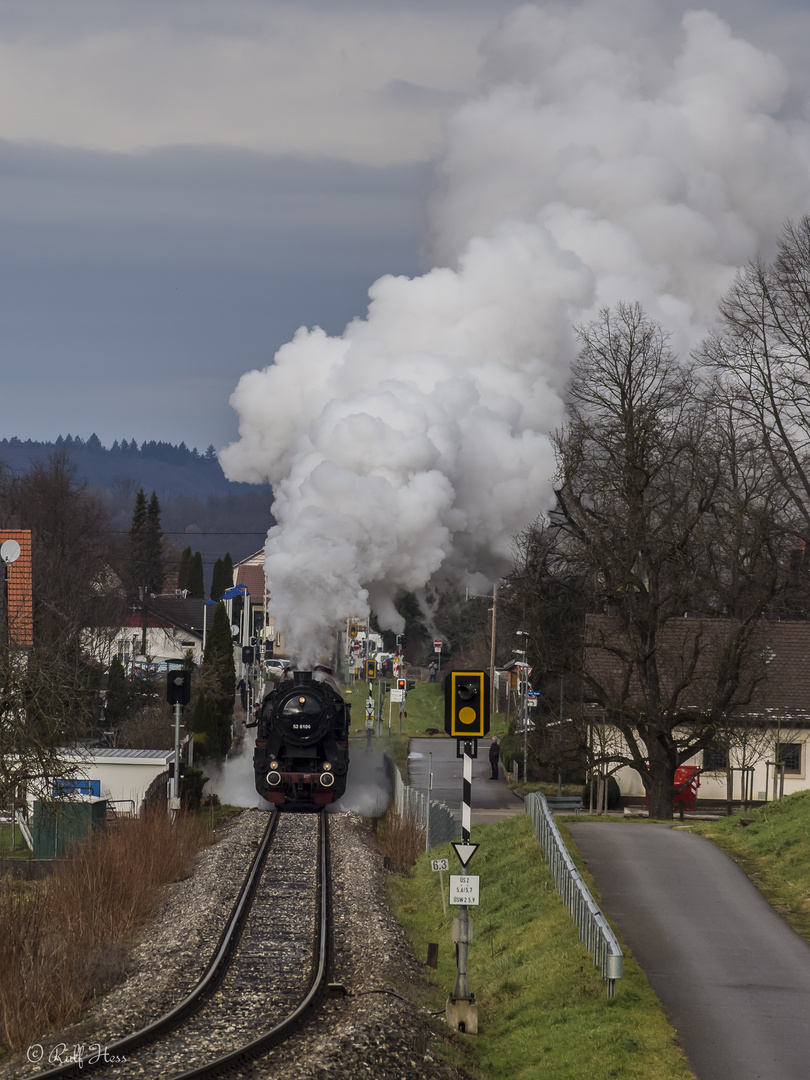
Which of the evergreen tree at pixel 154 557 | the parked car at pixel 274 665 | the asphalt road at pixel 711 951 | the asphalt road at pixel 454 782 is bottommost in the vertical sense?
the asphalt road at pixel 454 782

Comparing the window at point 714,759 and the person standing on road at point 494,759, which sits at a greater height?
the window at point 714,759

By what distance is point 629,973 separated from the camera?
14.1m

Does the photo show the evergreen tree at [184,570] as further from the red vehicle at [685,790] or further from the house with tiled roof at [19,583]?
the red vehicle at [685,790]

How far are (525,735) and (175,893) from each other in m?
23.5

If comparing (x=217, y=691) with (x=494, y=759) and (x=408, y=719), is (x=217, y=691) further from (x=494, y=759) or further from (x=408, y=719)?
(x=408, y=719)

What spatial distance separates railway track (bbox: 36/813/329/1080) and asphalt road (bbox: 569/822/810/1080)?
13.2ft

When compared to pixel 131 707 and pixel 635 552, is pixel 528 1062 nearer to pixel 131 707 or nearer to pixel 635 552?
pixel 635 552

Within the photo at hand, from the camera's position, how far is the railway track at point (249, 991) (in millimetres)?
11664

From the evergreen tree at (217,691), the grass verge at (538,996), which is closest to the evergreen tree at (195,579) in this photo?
the evergreen tree at (217,691)

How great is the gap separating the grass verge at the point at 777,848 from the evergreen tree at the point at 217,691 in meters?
25.1

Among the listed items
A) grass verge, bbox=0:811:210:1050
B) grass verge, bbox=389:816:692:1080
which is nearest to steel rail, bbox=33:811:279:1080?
grass verge, bbox=0:811:210:1050

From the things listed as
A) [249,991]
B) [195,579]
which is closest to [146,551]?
[195,579]

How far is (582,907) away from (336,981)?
3080 mm

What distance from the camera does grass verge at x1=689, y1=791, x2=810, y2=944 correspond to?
18.7 meters
